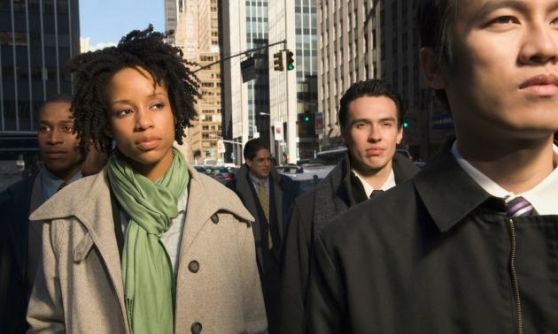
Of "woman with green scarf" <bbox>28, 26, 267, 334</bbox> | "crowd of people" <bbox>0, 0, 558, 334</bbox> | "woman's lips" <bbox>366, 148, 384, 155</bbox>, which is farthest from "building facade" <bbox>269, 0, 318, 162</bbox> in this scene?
"woman with green scarf" <bbox>28, 26, 267, 334</bbox>

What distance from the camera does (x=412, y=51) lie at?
43.0 metres

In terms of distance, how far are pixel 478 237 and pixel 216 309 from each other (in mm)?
1481

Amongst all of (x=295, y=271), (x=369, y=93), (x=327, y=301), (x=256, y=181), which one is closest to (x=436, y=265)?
(x=327, y=301)

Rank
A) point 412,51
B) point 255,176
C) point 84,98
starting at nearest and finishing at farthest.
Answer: point 84,98 < point 255,176 < point 412,51

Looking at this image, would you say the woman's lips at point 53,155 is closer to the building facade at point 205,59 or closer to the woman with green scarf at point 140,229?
the woman with green scarf at point 140,229

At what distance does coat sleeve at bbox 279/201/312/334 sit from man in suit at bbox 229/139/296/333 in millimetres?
2688

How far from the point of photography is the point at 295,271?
9.21 ft

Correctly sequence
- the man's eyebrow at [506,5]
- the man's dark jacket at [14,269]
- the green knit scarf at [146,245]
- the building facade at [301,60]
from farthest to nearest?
the building facade at [301,60], the man's dark jacket at [14,269], the green knit scarf at [146,245], the man's eyebrow at [506,5]

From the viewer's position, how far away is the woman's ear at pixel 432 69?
152cm

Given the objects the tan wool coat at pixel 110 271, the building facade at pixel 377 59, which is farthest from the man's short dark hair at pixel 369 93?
the building facade at pixel 377 59

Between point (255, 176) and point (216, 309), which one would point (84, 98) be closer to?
point (216, 309)

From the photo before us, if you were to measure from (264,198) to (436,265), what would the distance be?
5.59 m

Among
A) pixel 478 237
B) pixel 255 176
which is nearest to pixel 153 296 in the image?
pixel 478 237

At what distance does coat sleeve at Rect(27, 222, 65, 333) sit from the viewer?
7.91ft
